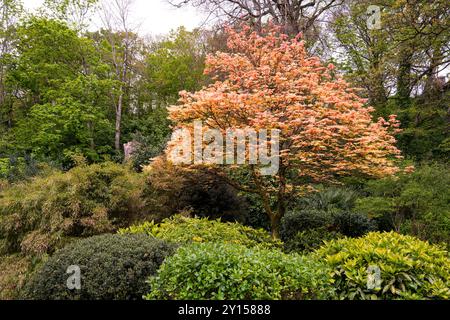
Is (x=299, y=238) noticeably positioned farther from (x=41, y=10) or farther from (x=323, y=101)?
(x=41, y=10)

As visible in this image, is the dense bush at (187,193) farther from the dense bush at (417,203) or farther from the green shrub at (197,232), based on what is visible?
the dense bush at (417,203)

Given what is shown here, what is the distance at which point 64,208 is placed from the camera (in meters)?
4.39

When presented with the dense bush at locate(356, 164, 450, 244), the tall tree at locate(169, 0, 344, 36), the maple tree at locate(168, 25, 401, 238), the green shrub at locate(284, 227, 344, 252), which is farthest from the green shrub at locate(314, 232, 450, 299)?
the tall tree at locate(169, 0, 344, 36)

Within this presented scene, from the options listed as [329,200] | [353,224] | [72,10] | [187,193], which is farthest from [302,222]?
[72,10]

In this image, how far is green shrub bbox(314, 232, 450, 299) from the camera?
266cm

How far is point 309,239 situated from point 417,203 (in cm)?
193

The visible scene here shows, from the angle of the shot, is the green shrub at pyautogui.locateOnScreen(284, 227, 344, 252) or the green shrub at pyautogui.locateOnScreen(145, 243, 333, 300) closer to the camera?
the green shrub at pyautogui.locateOnScreen(145, 243, 333, 300)

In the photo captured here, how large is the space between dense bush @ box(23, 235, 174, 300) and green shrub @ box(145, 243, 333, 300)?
0.31m

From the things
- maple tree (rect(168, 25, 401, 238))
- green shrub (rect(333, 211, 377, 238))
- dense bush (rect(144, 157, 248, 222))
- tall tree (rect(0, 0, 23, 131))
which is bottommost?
green shrub (rect(333, 211, 377, 238))

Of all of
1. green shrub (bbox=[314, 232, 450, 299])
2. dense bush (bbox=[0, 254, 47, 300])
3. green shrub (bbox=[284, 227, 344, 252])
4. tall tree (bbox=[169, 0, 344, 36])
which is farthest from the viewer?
tall tree (bbox=[169, 0, 344, 36])

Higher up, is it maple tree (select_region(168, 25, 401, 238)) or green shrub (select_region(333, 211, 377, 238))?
maple tree (select_region(168, 25, 401, 238))

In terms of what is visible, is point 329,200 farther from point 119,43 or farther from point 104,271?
point 119,43

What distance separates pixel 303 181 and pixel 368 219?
4.28 feet

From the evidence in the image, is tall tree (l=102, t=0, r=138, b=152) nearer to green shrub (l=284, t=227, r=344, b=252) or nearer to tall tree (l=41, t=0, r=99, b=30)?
tall tree (l=41, t=0, r=99, b=30)
